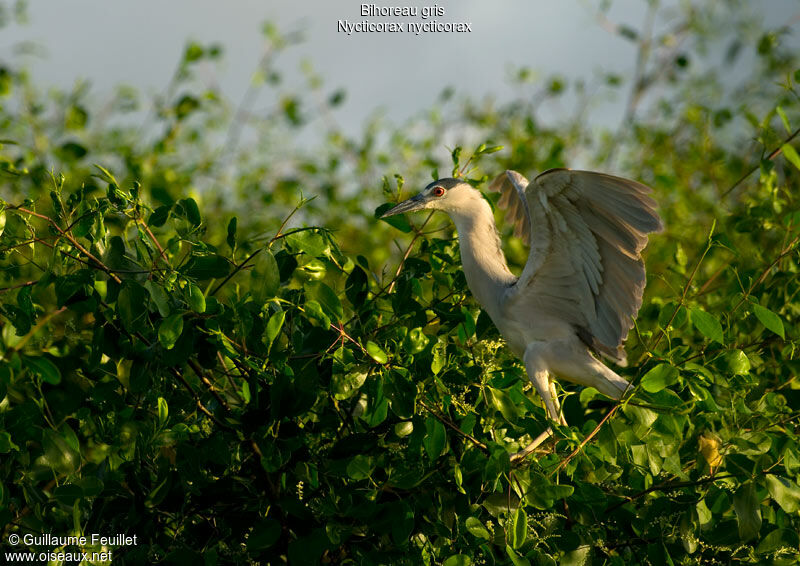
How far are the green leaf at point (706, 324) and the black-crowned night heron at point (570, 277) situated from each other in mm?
655

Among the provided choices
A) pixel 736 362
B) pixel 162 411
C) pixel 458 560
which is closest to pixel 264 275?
pixel 162 411

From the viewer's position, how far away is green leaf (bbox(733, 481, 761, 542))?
2.16 meters

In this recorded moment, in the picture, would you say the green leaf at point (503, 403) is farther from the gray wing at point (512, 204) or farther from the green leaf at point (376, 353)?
the gray wing at point (512, 204)

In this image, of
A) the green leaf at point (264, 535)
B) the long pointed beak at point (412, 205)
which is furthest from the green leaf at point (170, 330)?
the long pointed beak at point (412, 205)

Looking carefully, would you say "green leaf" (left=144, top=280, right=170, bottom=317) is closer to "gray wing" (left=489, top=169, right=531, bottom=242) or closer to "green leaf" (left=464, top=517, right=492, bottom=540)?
"green leaf" (left=464, top=517, right=492, bottom=540)

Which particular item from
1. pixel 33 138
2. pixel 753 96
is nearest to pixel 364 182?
pixel 33 138

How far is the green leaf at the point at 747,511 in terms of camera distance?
2160 mm

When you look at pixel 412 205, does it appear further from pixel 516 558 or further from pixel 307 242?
pixel 516 558

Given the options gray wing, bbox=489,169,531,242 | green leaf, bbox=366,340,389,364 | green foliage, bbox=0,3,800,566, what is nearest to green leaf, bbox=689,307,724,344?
green foliage, bbox=0,3,800,566

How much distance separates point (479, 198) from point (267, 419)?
4.19ft

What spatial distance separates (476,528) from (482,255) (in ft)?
3.92

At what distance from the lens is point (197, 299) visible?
2195 mm

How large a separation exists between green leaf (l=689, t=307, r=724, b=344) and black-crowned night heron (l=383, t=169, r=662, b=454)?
2.15 feet

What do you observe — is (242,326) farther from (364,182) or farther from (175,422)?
(364,182)
